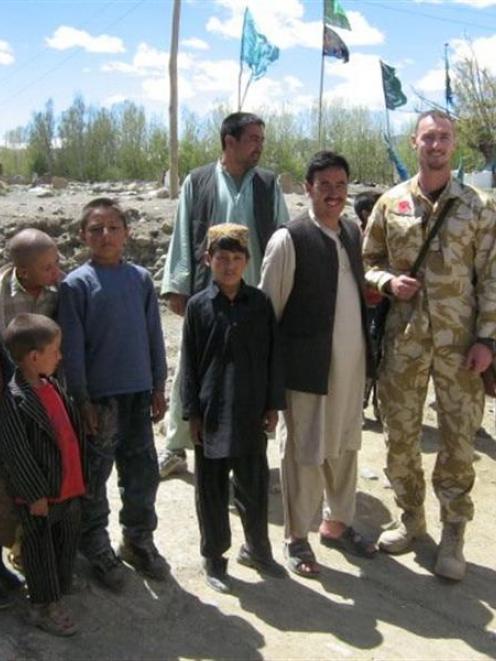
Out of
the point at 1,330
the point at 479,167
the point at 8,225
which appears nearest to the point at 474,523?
the point at 1,330

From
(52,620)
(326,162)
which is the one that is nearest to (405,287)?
(326,162)

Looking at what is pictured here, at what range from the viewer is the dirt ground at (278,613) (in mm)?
2891

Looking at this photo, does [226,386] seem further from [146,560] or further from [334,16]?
[334,16]

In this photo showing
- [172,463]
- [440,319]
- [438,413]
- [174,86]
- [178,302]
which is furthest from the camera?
[174,86]

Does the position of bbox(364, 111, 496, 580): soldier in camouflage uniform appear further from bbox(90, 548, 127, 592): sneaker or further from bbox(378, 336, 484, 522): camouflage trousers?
bbox(90, 548, 127, 592): sneaker

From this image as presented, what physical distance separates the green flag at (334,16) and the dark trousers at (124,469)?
773 inches

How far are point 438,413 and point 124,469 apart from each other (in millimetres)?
1564

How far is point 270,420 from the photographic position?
335 cm

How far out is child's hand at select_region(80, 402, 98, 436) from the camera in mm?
3031

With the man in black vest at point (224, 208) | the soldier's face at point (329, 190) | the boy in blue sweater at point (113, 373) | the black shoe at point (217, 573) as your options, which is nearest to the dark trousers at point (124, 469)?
the boy in blue sweater at point (113, 373)

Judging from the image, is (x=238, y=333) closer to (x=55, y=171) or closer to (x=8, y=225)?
(x=8, y=225)

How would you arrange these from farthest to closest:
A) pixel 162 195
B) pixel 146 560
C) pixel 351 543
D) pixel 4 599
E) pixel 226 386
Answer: pixel 162 195 → pixel 351 543 → pixel 146 560 → pixel 226 386 → pixel 4 599

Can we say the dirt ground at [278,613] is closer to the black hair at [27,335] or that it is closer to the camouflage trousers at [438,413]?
the camouflage trousers at [438,413]

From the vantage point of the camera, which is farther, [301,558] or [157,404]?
[301,558]
